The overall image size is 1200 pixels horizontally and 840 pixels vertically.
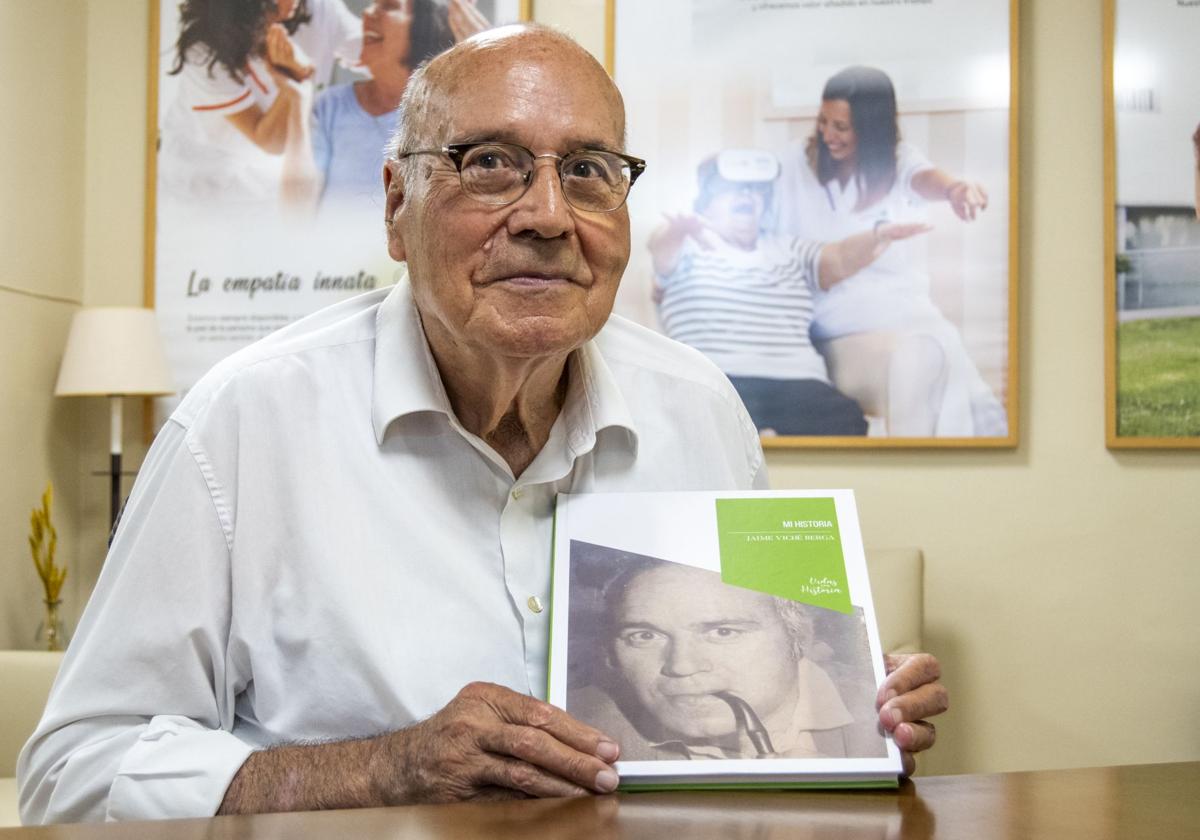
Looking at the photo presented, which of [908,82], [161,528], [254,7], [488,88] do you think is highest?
[254,7]

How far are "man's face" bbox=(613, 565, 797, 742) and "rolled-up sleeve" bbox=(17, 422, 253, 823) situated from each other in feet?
1.33

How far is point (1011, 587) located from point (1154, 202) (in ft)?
4.06

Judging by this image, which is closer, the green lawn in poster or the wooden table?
the wooden table

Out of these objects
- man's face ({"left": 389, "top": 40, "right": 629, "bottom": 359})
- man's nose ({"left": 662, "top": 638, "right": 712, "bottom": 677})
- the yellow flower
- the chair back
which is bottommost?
the chair back

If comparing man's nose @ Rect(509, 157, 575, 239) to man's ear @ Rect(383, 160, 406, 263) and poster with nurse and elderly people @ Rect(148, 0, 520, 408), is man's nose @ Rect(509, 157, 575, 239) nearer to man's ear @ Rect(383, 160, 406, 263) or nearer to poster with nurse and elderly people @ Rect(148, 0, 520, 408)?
man's ear @ Rect(383, 160, 406, 263)

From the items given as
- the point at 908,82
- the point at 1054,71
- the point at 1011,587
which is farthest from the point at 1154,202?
the point at 1011,587

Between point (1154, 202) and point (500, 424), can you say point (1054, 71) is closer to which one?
point (1154, 202)

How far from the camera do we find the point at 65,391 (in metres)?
3.31

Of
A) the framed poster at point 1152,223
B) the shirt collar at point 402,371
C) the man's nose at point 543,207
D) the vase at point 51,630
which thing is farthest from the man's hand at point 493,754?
the framed poster at point 1152,223

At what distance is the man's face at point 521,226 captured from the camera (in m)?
1.22

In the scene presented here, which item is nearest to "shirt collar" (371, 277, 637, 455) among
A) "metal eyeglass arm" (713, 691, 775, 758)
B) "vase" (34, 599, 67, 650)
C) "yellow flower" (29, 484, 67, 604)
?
"metal eyeglass arm" (713, 691, 775, 758)

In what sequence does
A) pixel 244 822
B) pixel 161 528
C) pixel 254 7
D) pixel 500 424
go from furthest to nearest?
pixel 254 7
pixel 500 424
pixel 161 528
pixel 244 822

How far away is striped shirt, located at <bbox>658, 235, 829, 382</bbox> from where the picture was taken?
3422 mm

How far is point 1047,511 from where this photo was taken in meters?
3.38
